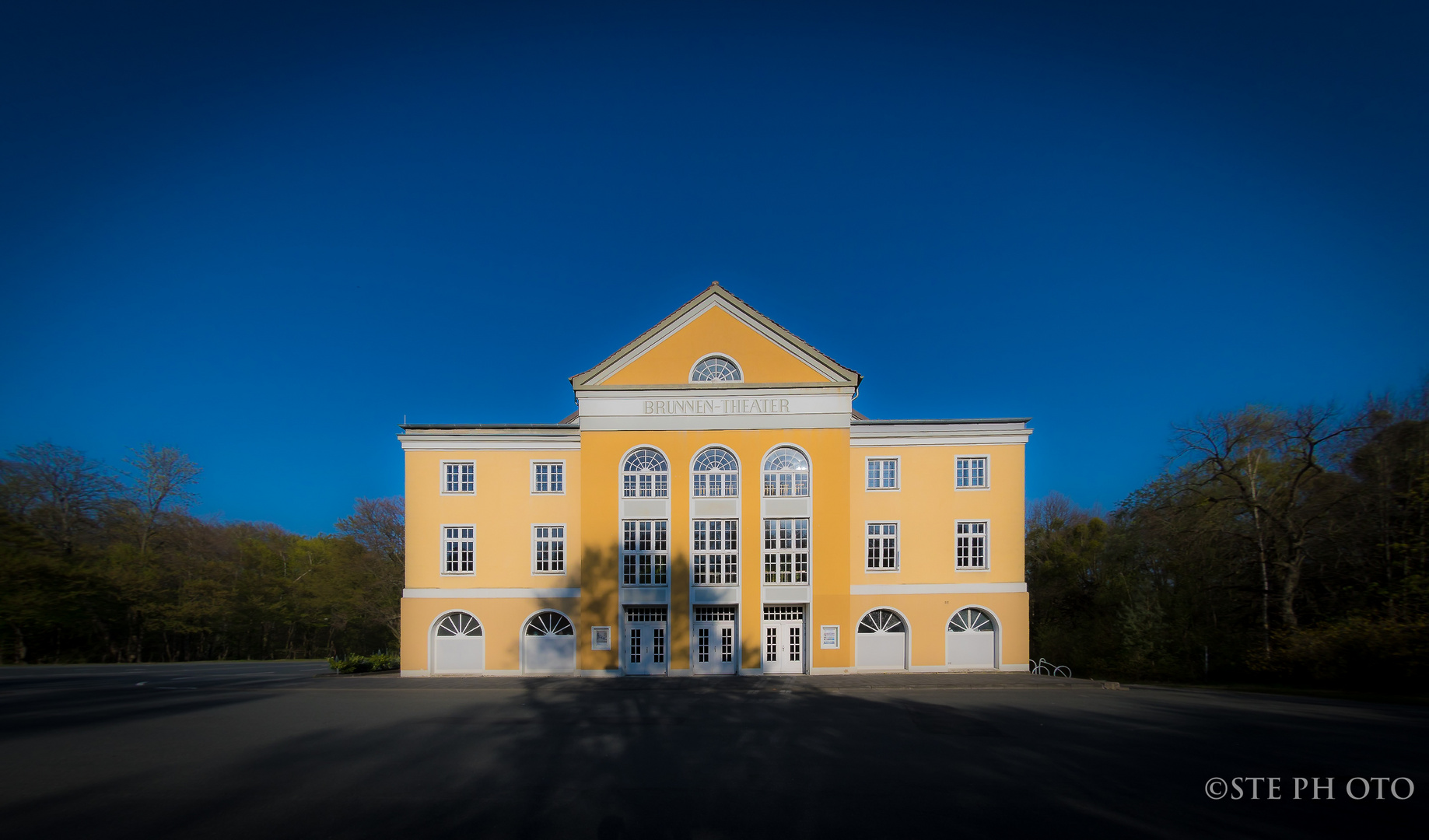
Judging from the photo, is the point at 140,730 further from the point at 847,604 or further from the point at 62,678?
the point at 847,604

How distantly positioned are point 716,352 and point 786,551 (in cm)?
824

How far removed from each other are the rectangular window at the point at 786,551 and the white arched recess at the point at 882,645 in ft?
10.2

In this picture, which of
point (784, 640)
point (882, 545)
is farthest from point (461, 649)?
point (882, 545)

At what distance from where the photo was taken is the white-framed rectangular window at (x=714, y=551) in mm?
24797

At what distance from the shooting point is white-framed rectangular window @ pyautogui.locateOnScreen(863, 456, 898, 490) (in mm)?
25875

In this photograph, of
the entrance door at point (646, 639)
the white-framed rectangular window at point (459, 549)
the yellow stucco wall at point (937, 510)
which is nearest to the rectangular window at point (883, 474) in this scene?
the yellow stucco wall at point (937, 510)

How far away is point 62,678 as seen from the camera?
89.7ft

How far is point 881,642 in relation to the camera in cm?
2523

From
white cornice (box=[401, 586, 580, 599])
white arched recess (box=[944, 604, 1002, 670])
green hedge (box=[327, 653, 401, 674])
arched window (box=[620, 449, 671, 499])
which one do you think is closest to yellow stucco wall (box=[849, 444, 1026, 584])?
white arched recess (box=[944, 604, 1002, 670])

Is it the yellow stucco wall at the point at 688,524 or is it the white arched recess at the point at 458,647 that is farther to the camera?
the white arched recess at the point at 458,647

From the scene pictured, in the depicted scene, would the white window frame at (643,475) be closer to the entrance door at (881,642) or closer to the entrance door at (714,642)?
the entrance door at (714,642)

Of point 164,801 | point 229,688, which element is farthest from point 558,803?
point 229,688

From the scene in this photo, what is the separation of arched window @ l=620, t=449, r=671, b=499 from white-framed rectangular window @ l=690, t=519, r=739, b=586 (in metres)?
1.94

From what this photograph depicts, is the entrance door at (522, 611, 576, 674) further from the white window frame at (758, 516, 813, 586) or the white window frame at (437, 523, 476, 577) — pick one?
the white window frame at (758, 516, 813, 586)
